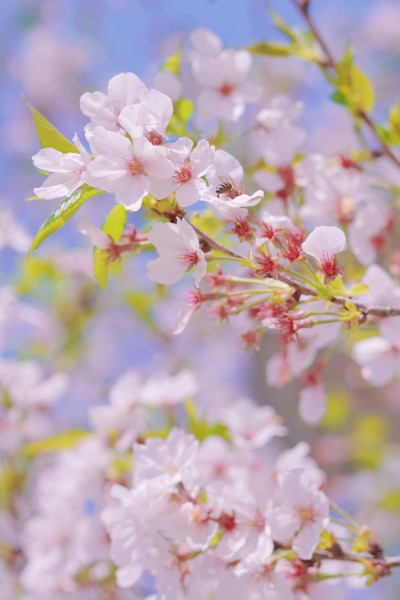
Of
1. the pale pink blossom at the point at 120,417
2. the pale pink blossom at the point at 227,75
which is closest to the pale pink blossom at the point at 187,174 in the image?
the pale pink blossom at the point at 227,75

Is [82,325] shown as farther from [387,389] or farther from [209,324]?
[387,389]

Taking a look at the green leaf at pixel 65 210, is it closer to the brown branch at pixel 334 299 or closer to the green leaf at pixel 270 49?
the brown branch at pixel 334 299

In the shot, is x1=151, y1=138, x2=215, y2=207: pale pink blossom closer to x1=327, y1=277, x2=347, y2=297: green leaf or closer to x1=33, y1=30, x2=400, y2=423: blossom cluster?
x1=33, y1=30, x2=400, y2=423: blossom cluster

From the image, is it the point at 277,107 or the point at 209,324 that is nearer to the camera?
the point at 277,107

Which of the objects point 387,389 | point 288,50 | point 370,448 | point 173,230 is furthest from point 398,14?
point 173,230

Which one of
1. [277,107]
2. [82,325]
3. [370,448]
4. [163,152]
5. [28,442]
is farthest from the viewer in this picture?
[370,448]

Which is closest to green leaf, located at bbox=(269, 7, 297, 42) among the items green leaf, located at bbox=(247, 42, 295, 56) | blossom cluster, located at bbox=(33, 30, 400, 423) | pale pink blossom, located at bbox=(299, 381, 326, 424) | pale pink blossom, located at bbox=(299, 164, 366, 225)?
green leaf, located at bbox=(247, 42, 295, 56)

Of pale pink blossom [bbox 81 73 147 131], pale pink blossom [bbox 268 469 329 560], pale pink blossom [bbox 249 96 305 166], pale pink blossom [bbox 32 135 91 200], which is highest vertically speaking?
pale pink blossom [bbox 81 73 147 131]
